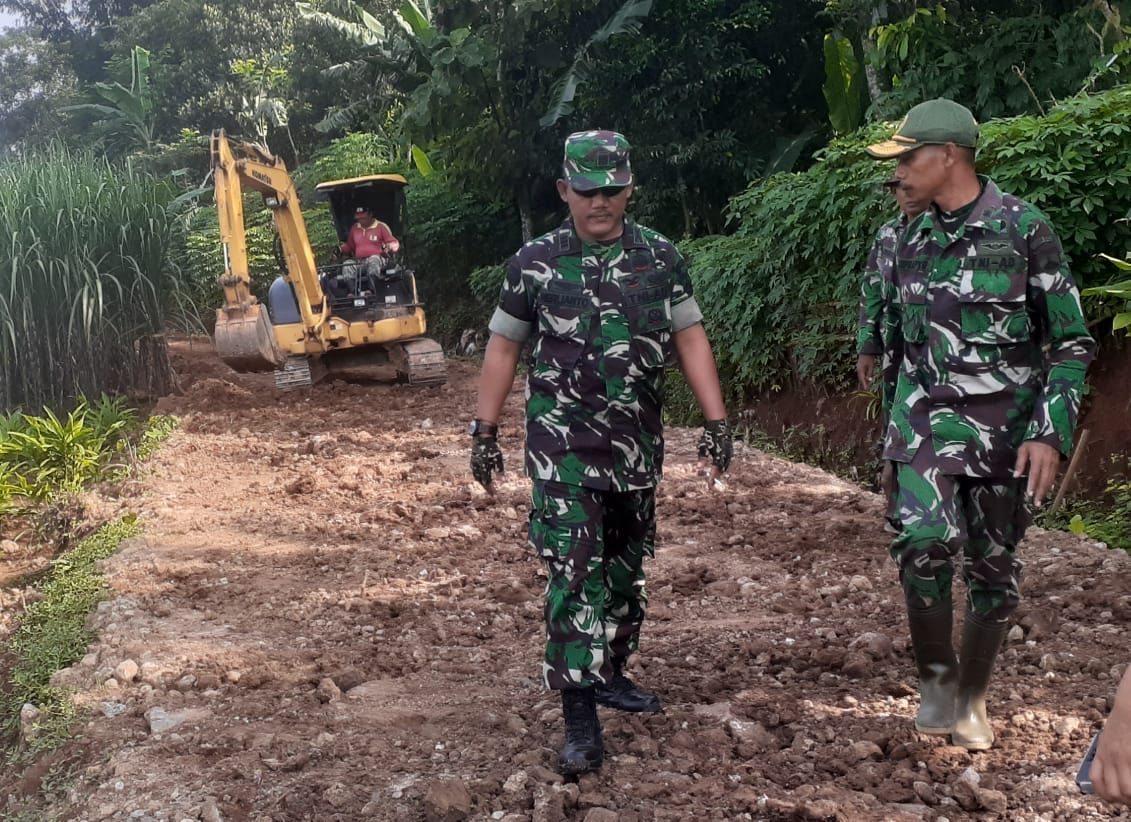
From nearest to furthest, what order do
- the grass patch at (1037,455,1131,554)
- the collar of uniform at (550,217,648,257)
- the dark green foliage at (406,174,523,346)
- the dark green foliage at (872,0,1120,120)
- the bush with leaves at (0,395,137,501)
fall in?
the collar of uniform at (550,217,648,257), the grass patch at (1037,455,1131,554), the bush with leaves at (0,395,137,501), the dark green foliage at (872,0,1120,120), the dark green foliage at (406,174,523,346)

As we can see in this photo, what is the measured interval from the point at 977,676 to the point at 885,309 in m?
1.12

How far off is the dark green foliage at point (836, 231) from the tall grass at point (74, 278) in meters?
5.22

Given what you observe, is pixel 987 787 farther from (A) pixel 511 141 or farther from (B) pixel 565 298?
(A) pixel 511 141

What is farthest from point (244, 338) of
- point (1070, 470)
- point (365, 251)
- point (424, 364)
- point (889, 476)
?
point (889, 476)

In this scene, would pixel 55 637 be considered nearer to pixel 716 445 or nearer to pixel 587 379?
pixel 587 379

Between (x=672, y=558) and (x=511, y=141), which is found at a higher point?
(x=511, y=141)

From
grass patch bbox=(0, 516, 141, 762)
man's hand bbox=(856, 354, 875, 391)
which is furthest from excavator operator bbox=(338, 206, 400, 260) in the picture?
man's hand bbox=(856, 354, 875, 391)

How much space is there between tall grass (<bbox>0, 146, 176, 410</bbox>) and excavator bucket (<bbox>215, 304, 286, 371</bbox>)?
1301 millimetres

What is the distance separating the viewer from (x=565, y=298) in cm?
329

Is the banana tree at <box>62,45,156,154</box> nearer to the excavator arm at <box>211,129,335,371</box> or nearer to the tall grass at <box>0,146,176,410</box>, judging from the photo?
the excavator arm at <box>211,129,335,371</box>

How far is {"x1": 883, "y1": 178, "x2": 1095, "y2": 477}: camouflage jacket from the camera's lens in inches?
116

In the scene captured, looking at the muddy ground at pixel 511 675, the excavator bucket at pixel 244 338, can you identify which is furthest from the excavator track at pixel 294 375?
the muddy ground at pixel 511 675

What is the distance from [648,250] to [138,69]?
1111 inches

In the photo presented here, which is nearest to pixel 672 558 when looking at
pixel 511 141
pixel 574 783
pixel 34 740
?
pixel 574 783
